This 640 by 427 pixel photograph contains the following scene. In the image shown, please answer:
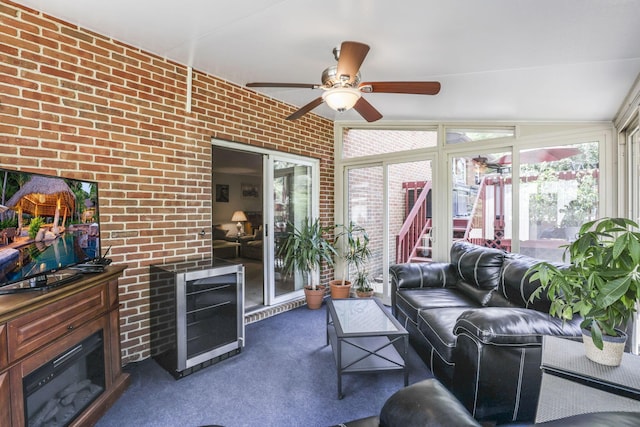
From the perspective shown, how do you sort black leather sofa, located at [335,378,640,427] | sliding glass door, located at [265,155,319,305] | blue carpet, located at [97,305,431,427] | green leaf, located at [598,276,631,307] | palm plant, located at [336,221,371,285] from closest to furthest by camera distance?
black leather sofa, located at [335,378,640,427]
green leaf, located at [598,276,631,307]
blue carpet, located at [97,305,431,427]
sliding glass door, located at [265,155,319,305]
palm plant, located at [336,221,371,285]

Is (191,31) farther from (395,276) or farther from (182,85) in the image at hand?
(395,276)

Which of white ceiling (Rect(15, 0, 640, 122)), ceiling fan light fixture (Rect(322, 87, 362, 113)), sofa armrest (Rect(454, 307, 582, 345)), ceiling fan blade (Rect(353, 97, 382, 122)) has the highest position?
white ceiling (Rect(15, 0, 640, 122))

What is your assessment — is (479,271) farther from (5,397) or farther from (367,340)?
(5,397)

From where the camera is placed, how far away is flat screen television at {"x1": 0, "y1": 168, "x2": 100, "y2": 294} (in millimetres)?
1390

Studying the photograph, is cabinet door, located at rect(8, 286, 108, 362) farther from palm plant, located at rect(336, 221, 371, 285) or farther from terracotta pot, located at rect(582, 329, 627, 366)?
palm plant, located at rect(336, 221, 371, 285)

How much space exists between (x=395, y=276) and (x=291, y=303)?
1431 millimetres

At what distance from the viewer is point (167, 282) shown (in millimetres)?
2318

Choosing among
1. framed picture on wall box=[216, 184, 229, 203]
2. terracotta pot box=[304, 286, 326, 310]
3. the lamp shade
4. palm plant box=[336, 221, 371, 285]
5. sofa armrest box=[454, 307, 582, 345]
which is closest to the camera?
sofa armrest box=[454, 307, 582, 345]

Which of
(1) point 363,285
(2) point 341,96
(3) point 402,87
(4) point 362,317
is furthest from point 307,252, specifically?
(3) point 402,87

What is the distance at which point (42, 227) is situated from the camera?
157 cm

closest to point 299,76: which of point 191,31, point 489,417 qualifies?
point 191,31

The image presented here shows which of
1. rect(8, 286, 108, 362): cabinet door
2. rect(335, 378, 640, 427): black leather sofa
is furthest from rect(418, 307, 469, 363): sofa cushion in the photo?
rect(8, 286, 108, 362): cabinet door

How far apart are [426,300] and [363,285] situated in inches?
54.7

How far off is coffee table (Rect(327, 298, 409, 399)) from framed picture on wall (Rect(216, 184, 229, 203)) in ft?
18.1
